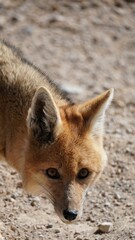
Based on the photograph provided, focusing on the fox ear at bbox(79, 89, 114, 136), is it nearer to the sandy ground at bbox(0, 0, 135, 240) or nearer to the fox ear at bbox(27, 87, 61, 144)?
the fox ear at bbox(27, 87, 61, 144)

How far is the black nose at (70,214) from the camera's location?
5.84m

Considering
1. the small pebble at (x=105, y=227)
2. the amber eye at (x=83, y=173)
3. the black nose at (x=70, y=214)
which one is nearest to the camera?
the black nose at (x=70, y=214)

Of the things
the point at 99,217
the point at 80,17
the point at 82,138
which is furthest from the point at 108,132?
the point at 80,17

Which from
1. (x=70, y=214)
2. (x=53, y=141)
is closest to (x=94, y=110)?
(x=53, y=141)

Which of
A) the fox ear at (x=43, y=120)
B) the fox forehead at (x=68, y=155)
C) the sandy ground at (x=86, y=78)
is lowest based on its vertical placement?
the sandy ground at (x=86, y=78)

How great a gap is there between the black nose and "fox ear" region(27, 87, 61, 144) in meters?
0.63

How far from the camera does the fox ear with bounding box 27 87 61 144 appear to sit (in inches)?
231

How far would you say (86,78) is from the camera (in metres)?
9.53

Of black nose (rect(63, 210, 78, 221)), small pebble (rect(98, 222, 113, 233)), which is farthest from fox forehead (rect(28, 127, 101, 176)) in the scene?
small pebble (rect(98, 222, 113, 233))

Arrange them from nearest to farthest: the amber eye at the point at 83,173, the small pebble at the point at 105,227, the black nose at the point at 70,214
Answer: the black nose at the point at 70,214, the amber eye at the point at 83,173, the small pebble at the point at 105,227

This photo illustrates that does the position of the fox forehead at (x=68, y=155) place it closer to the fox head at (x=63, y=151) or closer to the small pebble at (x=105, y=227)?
the fox head at (x=63, y=151)

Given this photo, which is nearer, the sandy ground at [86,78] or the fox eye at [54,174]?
the fox eye at [54,174]

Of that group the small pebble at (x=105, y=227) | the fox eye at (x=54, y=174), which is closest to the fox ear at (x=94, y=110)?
the fox eye at (x=54, y=174)

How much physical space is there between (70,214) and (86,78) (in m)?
3.95
